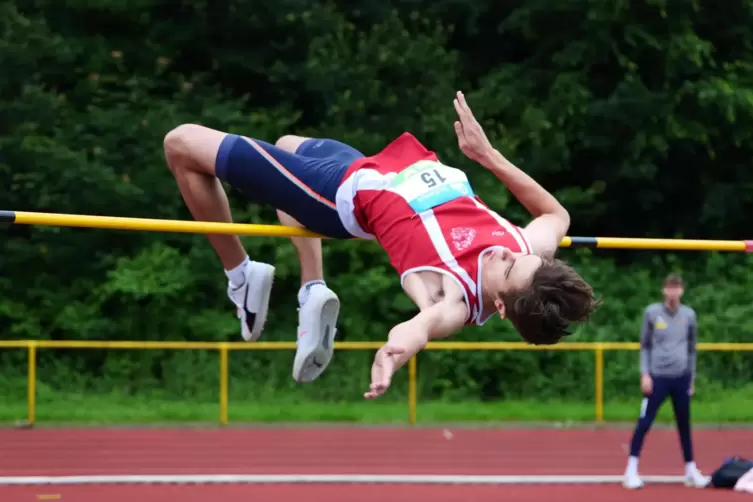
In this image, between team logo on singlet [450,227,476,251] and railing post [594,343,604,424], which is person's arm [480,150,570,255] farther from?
railing post [594,343,604,424]

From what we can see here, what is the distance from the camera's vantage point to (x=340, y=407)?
1255 centimetres

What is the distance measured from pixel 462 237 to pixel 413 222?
0.19 m

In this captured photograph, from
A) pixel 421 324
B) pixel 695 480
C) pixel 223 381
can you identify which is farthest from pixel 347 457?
pixel 421 324

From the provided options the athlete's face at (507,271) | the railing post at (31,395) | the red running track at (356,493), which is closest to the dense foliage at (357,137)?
the railing post at (31,395)

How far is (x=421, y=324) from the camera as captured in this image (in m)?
3.82

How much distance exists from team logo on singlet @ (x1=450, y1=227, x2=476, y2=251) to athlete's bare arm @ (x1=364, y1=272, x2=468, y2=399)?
0.40 ft

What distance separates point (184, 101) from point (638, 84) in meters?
5.50

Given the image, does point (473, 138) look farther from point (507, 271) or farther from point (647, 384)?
point (647, 384)

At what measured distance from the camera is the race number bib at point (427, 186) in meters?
4.41

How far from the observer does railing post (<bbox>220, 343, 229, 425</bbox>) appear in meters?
11.9

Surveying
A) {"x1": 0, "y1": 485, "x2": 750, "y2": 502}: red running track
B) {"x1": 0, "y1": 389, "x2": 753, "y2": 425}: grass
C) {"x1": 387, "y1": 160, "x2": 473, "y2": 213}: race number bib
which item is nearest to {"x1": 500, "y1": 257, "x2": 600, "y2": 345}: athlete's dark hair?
{"x1": 387, "y1": 160, "x2": 473, "y2": 213}: race number bib

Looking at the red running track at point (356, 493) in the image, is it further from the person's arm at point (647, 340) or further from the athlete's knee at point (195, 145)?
the athlete's knee at point (195, 145)

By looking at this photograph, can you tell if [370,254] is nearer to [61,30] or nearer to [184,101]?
[184,101]

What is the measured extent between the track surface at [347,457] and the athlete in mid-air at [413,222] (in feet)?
12.4
